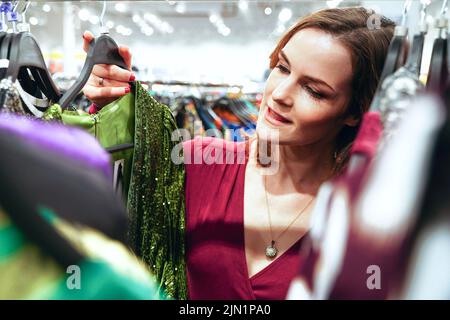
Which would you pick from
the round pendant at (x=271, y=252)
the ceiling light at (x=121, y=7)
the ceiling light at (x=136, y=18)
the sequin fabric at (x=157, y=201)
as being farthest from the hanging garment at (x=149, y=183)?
the ceiling light at (x=136, y=18)

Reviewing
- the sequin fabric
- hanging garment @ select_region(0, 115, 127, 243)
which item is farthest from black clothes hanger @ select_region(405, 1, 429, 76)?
the sequin fabric

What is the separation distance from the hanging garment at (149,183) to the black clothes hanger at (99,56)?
47mm

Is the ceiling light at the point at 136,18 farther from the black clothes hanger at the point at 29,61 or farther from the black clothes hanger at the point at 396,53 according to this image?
Result: the black clothes hanger at the point at 396,53

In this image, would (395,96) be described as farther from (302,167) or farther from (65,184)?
(302,167)

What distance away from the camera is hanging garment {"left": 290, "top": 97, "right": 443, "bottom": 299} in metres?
0.33

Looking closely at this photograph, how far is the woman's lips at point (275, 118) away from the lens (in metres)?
0.59

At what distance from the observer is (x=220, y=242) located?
68 cm

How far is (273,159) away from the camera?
766 millimetres

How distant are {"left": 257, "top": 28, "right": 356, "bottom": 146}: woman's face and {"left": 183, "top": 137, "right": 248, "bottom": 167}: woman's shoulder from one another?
0.54 feet

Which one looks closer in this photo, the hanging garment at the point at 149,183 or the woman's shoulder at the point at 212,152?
the hanging garment at the point at 149,183

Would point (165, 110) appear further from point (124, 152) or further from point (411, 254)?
point (411, 254)

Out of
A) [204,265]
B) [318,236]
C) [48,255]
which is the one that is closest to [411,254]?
[318,236]

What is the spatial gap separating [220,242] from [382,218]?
0.39m
